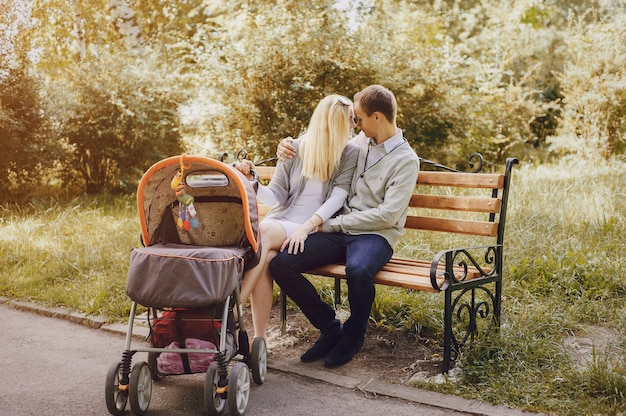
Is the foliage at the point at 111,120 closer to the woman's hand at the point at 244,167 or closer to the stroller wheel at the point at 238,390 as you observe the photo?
the woman's hand at the point at 244,167

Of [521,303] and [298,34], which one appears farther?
[298,34]

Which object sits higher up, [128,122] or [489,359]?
[128,122]

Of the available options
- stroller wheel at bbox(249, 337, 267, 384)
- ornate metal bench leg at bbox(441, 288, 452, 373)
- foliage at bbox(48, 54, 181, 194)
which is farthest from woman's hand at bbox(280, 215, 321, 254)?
foliage at bbox(48, 54, 181, 194)

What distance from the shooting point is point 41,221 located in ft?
25.5

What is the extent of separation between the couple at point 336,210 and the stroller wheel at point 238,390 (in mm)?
681

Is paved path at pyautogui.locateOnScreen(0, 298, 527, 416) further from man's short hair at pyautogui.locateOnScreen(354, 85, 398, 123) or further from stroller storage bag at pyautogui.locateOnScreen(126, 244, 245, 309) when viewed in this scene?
man's short hair at pyautogui.locateOnScreen(354, 85, 398, 123)

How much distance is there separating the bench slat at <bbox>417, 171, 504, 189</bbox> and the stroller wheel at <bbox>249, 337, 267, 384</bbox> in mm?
1641

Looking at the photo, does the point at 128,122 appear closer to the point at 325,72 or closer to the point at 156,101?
the point at 156,101

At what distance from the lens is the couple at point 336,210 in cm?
394

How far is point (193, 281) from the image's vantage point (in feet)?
10.2

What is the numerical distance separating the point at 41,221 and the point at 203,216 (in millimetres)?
4832

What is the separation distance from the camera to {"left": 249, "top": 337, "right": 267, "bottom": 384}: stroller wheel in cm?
362

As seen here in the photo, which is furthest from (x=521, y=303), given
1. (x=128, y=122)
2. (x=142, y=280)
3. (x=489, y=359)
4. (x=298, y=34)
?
(x=128, y=122)

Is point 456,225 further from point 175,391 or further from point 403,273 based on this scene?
point 175,391
